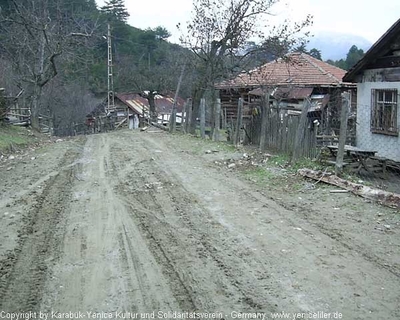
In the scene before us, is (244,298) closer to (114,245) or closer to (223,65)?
(114,245)

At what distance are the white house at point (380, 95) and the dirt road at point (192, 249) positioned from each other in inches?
222

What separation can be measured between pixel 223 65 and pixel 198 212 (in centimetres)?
1648

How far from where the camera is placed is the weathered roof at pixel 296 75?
2362cm

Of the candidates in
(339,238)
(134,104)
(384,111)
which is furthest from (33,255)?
(134,104)

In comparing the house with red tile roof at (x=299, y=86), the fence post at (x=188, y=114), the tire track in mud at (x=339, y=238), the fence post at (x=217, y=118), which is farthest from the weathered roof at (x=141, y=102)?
the tire track in mud at (x=339, y=238)

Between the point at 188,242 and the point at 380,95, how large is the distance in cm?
977

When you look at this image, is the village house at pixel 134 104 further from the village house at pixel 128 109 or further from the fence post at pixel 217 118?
the fence post at pixel 217 118

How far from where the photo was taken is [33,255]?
495 cm

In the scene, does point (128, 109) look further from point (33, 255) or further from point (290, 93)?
point (33, 255)

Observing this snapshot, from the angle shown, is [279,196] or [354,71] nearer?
[279,196]

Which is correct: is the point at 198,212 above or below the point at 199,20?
below

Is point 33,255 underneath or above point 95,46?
underneath

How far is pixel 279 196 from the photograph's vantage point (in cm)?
764

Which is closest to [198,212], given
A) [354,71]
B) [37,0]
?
[354,71]
